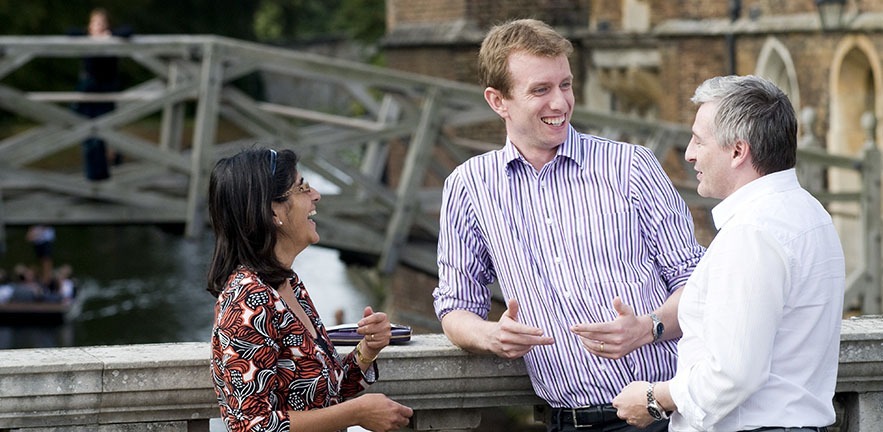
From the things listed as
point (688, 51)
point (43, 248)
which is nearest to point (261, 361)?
point (688, 51)

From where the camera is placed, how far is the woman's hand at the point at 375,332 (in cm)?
297

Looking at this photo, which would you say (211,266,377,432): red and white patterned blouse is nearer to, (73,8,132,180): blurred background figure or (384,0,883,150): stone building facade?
(73,8,132,180): blurred background figure

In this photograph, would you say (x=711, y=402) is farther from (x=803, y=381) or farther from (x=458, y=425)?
(x=458, y=425)

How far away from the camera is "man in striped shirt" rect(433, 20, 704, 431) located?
3.00m

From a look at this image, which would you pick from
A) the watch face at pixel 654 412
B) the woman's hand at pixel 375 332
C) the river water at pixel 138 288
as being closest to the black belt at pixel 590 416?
the watch face at pixel 654 412

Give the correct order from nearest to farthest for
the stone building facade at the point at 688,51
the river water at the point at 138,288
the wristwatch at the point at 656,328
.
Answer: the wristwatch at the point at 656,328, the stone building facade at the point at 688,51, the river water at the point at 138,288

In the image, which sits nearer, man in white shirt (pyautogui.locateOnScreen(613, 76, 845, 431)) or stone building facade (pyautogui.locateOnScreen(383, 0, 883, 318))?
man in white shirt (pyautogui.locateOnScreen(613, 76, 845, 431))

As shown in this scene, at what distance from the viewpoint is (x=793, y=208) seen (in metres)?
2.50

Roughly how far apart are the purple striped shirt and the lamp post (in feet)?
27.3

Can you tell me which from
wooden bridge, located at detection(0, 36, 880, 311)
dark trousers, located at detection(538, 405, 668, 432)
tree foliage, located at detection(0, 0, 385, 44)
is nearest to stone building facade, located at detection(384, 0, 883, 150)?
wooden bridge, located at detection(0, 36, 880, 311)

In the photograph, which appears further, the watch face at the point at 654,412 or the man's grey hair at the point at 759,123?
the watch face at the point at 654,412

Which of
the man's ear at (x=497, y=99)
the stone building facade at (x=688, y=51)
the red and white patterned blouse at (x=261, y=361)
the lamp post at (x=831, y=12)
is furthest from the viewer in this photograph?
the stone building facade at (x=688, y=51)

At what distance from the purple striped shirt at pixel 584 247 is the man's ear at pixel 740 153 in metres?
0.51

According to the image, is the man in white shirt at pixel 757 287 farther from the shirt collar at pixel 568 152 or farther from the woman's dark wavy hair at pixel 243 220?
the woman's dark wavy hair at pixel 243 220
